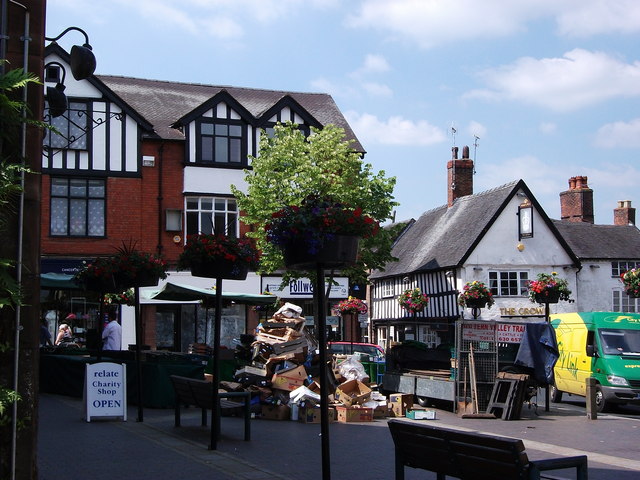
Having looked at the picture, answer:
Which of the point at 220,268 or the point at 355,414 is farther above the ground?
the point at 220,268

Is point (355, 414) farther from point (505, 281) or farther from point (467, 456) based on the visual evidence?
point (505, 281)

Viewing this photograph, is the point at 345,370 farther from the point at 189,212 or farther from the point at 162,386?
the point at 189,212

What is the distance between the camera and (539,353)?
60.4ft

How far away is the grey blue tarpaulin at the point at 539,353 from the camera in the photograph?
60.1ft

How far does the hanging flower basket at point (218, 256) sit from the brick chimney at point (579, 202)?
38858 mm

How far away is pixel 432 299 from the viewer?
42750mm

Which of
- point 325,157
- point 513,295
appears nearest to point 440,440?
point 325,157

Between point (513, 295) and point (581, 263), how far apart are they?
440 centimetres

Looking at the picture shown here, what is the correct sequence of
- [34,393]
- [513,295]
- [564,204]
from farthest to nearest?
[564,204] → [513,295] → [34,393]

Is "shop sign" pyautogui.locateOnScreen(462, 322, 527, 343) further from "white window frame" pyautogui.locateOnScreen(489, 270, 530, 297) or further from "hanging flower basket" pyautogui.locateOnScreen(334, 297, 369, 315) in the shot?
"white window frame" pyautogui.locateOnScreen(489, 270, 530, 297)

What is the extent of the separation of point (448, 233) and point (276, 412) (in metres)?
29.3

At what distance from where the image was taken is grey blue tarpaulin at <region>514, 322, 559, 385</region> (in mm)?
18312

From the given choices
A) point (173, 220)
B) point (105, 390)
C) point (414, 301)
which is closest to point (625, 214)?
point (414, 301)

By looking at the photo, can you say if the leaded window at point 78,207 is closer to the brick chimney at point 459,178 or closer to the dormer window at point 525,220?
the dormer window at point 525,220
